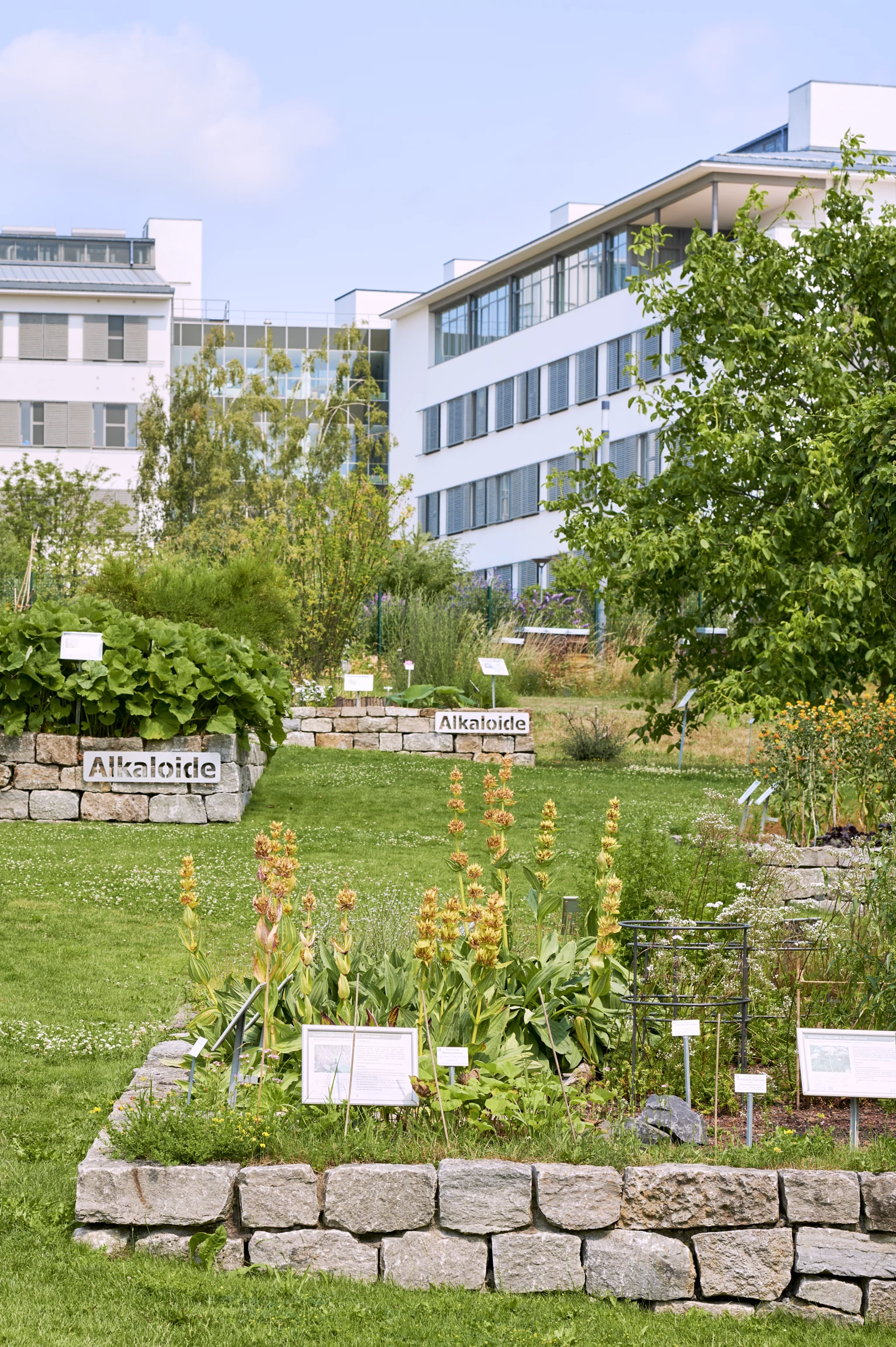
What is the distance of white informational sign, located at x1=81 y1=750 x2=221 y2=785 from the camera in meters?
11.3

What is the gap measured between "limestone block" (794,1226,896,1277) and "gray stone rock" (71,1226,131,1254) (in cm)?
180

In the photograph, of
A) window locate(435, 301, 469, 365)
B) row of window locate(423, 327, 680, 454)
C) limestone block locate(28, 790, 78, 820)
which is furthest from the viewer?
window locate(435, 301, 469, 365)

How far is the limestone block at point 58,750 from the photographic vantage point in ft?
37.6

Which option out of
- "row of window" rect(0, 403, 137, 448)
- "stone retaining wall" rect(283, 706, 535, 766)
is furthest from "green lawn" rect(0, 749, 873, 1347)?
"row of window" rect(0, 403, 137, 448)

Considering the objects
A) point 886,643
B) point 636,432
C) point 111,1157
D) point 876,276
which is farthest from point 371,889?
point 636,432

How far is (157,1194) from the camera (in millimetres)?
3879

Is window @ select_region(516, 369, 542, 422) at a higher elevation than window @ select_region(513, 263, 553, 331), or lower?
lower

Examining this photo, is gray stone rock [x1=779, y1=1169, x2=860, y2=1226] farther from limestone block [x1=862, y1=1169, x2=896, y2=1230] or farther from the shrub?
the shrub

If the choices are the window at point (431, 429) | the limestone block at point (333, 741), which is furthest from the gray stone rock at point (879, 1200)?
the window at point (431, 429)

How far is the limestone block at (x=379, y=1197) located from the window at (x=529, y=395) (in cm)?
3375

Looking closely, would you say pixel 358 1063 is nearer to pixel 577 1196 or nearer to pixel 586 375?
pixel 577 1196

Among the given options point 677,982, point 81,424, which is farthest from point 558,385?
point 677,982

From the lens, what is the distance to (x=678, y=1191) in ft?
12.7

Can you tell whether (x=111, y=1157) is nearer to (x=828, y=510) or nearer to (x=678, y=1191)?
(x=678, y=1191)
